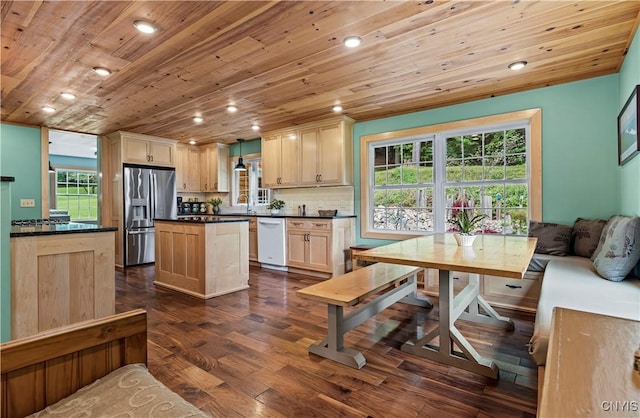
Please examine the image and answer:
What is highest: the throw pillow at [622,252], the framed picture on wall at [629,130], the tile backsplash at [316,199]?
the framed picture on wall at [629,130]

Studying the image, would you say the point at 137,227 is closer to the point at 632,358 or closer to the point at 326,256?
the point at 326,256

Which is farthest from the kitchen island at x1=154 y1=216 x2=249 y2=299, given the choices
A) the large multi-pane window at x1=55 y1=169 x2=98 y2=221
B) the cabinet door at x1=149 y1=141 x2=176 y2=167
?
the large multi-pane window at x1=55 y1=169 x2=98 y2=221

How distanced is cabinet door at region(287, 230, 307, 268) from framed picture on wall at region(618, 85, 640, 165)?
11.8ft

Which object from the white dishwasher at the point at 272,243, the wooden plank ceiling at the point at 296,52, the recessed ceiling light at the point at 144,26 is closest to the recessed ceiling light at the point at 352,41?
the wooden plank ceiling at the point at 296,52

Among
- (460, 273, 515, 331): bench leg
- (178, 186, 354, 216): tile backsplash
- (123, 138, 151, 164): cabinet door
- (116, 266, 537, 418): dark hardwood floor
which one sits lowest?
(116, 266, 537, 418): dark hardwood floor

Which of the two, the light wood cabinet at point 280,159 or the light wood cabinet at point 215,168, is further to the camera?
the light wood cabinet at point 215,168

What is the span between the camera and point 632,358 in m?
0.76

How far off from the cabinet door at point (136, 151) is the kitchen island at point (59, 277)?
342 centimetres

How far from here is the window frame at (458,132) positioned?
348 cm

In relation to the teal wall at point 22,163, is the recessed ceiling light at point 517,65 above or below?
above

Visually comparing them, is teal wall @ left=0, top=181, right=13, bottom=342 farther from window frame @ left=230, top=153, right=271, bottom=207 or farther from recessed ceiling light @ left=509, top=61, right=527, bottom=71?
window frame @ left=230, top=153, right=271, bottom=207

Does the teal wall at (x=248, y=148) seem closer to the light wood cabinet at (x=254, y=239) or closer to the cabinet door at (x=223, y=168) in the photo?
the cabinet door at (x=223, y=168)

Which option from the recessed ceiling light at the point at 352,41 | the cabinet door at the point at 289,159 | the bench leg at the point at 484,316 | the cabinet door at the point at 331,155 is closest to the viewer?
the recessed ceiling light at the point at 352,41

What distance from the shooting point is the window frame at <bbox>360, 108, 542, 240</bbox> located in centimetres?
348
